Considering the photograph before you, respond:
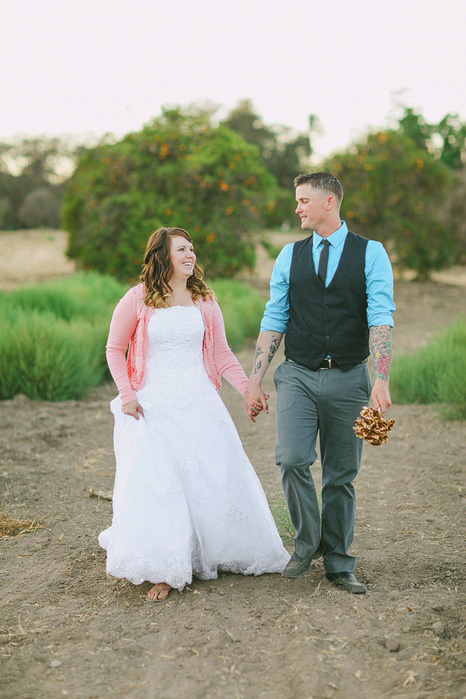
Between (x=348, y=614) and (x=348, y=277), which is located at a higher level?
(x=348, y=277)

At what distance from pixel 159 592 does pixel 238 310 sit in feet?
31.6

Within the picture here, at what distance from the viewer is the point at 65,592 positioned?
4.38 meters

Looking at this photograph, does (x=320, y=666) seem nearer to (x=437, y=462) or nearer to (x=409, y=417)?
(x=437, y=462)

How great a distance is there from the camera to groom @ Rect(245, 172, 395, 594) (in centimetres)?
408

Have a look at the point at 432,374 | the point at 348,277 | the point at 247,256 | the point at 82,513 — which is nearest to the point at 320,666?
the point at 348,277

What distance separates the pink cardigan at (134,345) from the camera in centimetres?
439

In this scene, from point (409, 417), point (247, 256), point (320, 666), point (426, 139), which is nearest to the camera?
point (320, 666)

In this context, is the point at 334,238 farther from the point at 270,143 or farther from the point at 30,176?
the point at 30,176

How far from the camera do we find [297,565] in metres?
4.30

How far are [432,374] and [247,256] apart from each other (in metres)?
9.02

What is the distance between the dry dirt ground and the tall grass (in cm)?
308

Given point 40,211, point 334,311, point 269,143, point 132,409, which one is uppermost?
point 269,143

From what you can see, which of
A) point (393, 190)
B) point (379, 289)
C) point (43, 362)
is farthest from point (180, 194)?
point (379, 289)

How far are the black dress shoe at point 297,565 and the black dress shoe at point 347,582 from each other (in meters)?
0.12
